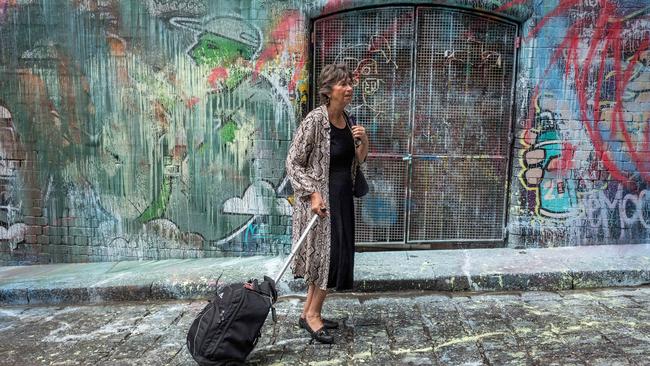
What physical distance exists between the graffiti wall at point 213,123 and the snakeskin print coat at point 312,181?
2027 millimetres

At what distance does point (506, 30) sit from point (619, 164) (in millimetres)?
1863

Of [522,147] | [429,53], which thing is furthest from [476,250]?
[429,53]

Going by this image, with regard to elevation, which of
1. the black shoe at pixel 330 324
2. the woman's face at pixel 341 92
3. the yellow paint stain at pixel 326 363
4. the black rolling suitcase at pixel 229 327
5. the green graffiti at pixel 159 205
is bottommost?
the yellow paint stain at pixel 326 363

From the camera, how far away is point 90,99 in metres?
5.85

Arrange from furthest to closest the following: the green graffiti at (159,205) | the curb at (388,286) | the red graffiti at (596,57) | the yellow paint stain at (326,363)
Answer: the green graffiti at (159,205) → the red graffiti at (596,57) → the curb at (388,286) → the yellow paint stain at (326,363)

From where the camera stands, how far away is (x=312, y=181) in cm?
375

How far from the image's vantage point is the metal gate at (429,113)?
5699mm

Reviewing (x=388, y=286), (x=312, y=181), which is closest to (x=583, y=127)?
(x=388, y=286)

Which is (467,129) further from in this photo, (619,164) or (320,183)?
(320,183)

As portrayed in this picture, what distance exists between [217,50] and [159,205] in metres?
1.78

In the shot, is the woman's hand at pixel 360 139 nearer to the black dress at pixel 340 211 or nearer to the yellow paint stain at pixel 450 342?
the black dress at pixel 340 211

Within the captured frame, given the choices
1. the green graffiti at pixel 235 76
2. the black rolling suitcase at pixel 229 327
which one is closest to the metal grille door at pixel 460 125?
the green graffiti at pixel 235 76

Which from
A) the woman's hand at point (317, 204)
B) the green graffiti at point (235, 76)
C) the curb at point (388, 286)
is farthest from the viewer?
the green graffiti at point (235, 76)

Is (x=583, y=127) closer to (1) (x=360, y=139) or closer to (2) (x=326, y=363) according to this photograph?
(1) (x=360, y=139)
